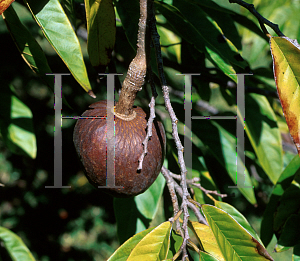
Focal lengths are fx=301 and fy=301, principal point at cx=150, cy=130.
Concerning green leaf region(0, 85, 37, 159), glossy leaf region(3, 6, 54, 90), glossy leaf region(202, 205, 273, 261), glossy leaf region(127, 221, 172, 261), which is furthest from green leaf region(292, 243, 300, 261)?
green leaf region(0, 85, 37, 159)

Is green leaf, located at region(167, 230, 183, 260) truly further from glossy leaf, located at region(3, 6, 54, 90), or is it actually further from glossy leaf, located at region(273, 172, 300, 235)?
glossy leaf, located at region(3, 6, 54, 90)

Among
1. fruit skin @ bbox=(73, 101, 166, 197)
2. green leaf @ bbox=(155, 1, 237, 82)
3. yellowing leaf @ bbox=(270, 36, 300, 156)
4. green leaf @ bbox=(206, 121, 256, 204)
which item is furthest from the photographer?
green leaf @ bbox=(206, 121, 256, 204)

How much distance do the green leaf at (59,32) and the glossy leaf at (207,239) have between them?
16.0 inches

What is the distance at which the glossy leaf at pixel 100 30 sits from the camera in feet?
2.17

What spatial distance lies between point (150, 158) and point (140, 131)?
72 mm

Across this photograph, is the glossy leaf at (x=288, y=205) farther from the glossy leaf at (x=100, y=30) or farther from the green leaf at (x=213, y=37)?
the glossy leaf at (x=100, y=30)

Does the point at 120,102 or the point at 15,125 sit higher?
the point at 120,102

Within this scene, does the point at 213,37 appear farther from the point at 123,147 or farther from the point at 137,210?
the point at 137,210

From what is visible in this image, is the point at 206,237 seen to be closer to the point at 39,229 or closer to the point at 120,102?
the point at 120,102

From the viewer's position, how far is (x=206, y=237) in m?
0.69

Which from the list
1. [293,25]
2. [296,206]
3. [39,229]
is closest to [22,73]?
[39,229]

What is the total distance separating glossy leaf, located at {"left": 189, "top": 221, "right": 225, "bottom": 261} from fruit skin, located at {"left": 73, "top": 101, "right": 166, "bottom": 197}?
17 cm

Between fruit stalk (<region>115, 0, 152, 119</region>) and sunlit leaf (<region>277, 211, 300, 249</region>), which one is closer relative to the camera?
fruit stalk (<region>115, 0, 152, 119</region>)

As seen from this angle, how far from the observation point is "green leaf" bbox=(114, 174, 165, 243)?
1.12 meters
